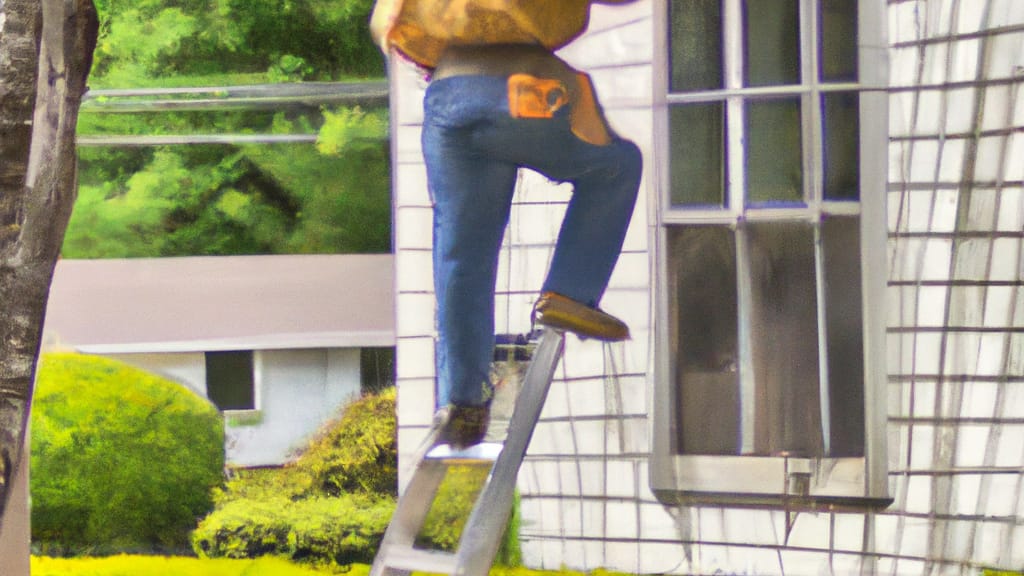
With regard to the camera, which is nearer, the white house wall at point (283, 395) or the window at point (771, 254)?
the window at point (771, 254)

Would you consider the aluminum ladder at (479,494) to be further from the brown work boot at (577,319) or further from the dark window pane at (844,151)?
the dark window pane at (844,151)

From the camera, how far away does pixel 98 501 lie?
3057mm

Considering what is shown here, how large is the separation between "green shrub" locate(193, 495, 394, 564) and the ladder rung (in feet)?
1.66

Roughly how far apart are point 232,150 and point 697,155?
1314mm

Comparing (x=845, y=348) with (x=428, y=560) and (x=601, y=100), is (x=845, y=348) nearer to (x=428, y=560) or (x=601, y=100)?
(x=601, y=100)

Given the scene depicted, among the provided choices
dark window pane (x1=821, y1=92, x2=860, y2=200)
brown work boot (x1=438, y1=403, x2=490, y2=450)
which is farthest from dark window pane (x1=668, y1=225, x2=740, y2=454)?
brown work boot (x1=438, y1=403, x2=490, y2=450)

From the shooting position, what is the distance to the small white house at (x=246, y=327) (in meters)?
2.89

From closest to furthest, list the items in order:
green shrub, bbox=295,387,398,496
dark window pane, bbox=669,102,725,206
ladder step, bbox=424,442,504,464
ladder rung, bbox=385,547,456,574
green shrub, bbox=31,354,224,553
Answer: ladder rung, bbox=385,547,456,574 < ladder step, bbox=424,442,504,464 < dark window pane, bbox=669,102,725,206 < green shrub, bbox=295,387,398,496 < green shrub, bbox=31,354,224,553

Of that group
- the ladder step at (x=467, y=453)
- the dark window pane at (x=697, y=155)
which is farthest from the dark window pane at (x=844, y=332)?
the ladder step at (x=467, y=453)

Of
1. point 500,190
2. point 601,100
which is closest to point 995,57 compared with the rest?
point 601,100

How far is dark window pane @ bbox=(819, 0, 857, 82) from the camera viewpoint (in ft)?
8.53

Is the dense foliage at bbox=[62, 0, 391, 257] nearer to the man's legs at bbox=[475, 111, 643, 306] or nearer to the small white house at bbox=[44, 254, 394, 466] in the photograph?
the small white house at bbox=[44, 254, 394, 466]

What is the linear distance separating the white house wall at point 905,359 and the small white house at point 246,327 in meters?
0.50

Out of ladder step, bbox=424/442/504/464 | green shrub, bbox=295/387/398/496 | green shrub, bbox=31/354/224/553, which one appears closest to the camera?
ladder step, bbox=424/442/504/464
